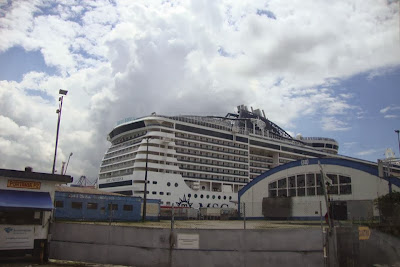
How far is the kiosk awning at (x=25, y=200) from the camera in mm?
13641

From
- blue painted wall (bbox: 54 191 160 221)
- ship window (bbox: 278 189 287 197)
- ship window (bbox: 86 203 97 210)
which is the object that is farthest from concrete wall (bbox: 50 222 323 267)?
ship window (bbox: 278 189 287 197)

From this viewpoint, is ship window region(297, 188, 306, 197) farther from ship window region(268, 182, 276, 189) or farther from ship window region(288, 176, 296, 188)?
ship window region(268, 182, 276, 189)

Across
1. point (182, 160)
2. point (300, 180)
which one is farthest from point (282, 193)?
point (182, 160)

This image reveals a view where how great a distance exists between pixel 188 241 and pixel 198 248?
0.41 meters

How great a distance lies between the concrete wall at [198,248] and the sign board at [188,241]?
5cm

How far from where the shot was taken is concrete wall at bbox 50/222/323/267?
10.4 m

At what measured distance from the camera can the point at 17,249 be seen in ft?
45.3

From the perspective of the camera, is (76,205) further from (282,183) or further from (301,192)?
(301,192)

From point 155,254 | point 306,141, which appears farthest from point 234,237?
point 306,141

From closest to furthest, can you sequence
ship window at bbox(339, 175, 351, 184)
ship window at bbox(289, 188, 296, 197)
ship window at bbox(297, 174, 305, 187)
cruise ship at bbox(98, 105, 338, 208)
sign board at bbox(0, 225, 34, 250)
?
sign board at bbox(0, 225, 34, 250) → ship window at bbox(339, 175, 351, 184) → ship window at bbox(297, 174, 305, 187) → ship window at bbox(289, 188, 296, 197) → cruise ship at bbox(98, 105, 338, 208)

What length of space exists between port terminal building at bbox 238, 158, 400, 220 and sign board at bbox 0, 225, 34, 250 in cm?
2294

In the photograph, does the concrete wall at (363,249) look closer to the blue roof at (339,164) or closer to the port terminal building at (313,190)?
the port terminal building at (313,190)

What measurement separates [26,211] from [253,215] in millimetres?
41016

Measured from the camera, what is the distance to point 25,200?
46.4 ft
